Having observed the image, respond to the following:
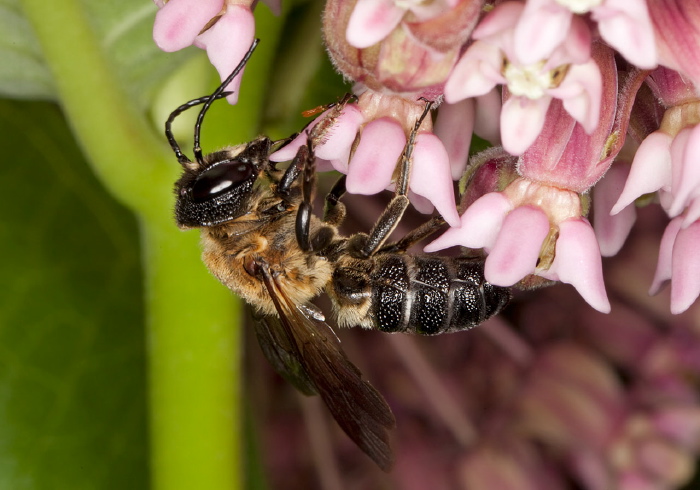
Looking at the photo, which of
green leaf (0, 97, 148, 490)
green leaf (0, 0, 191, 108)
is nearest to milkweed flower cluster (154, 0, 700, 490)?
green leaf (0, 0, 191, 108)

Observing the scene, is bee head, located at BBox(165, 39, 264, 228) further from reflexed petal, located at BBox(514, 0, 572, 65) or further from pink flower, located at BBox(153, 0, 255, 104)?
reflexed petal, located at BBox(514, 0, 572, 65)

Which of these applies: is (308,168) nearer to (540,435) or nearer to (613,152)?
(613,152)

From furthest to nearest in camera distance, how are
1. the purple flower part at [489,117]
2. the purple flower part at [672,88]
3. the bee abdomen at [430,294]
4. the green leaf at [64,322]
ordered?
1. the green leaf at [64,322]
2. the bee abdomen at [430,294]
3. the purple flower part at [489,117]
4. the purple flower part at [672,88]

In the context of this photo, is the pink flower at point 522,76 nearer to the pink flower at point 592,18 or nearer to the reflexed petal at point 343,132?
the pink flower at point 592,18

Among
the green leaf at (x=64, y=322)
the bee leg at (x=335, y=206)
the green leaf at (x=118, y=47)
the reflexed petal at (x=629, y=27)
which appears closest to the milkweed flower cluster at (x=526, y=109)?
the reflexed petal at (x=629, y=27)

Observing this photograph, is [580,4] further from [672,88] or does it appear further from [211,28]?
[211,28]

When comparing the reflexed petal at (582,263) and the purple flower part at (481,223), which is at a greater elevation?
the purple flower part at (481,223)

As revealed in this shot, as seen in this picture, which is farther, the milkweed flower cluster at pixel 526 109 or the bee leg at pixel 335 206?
the bee leg at pixel 335 206
